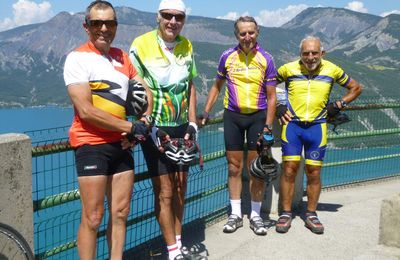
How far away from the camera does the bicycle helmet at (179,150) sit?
367 centimetres

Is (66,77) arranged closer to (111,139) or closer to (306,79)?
(111,139)

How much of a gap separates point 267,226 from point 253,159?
3.03 ft

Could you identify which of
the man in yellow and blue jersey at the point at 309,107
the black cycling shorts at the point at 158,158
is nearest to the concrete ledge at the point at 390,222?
the man in yellow and blue jersey at the point at 309,107

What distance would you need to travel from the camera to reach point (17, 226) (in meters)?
3.20

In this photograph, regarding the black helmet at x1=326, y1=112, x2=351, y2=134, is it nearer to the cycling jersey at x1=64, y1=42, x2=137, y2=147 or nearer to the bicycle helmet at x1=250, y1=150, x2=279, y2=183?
the bicycle helmet at x1=250, y1=150, x2=279, y2=183

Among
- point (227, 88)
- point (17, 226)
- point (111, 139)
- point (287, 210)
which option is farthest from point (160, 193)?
point (287, 210)

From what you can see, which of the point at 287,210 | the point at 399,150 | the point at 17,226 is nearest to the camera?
the point at 17,226

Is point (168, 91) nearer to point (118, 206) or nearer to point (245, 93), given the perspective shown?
point (118, 206)

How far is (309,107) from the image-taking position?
489cm

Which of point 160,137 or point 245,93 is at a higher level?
point 245,93

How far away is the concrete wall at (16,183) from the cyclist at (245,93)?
6.83ft

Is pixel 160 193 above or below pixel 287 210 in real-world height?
above

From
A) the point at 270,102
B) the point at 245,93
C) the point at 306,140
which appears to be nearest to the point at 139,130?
the point at 245,93

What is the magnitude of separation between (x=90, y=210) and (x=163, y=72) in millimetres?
1305
